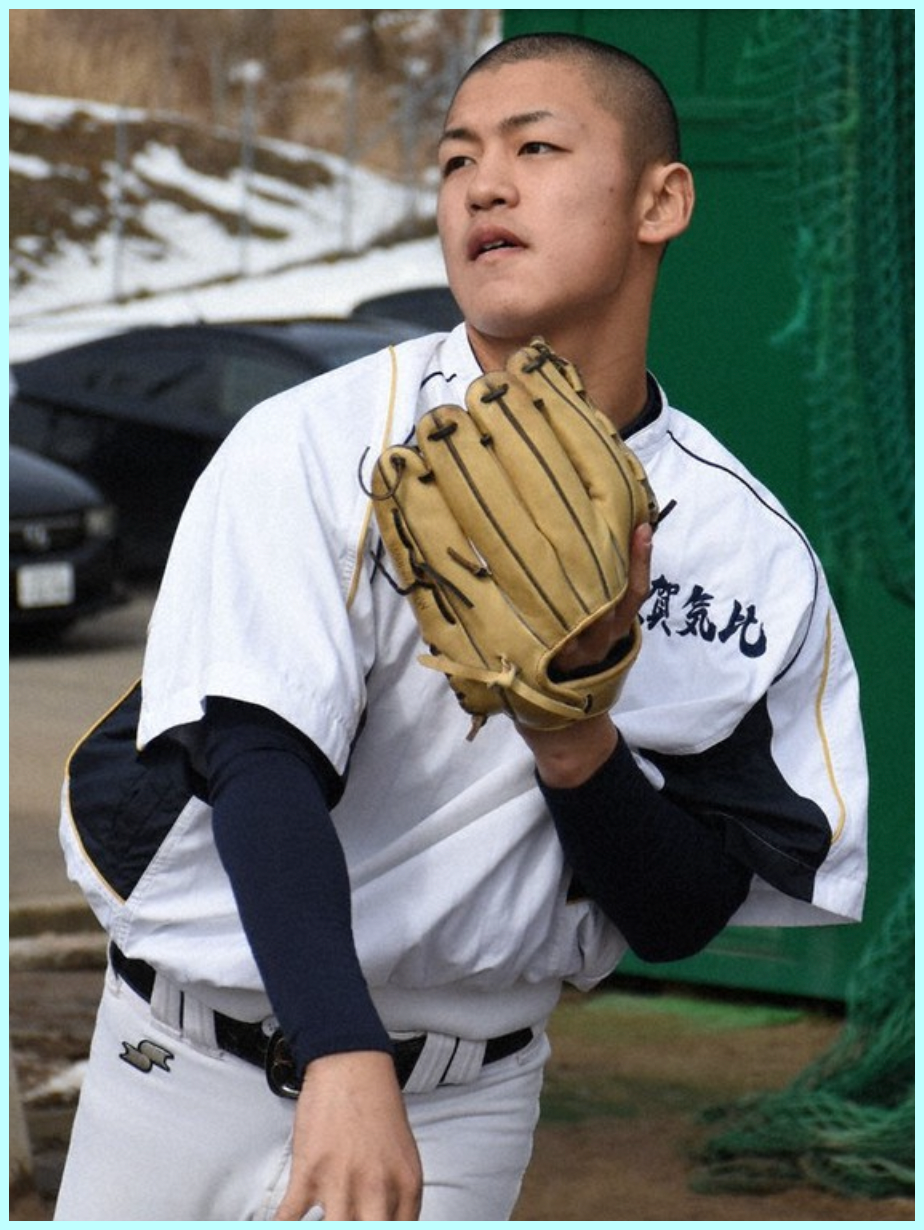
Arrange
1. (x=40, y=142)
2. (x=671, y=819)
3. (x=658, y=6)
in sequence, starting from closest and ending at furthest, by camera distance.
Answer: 1. (x=671, y=819)
2. (x=658, y=6)
3. (x=40, y=142)

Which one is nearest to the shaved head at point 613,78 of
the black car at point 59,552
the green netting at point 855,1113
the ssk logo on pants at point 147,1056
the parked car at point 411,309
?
the ssk logo on pants at point 147,1056

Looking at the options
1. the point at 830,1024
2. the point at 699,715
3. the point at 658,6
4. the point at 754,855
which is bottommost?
the point at 830,1024

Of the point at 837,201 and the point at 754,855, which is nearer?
the point at 754,855

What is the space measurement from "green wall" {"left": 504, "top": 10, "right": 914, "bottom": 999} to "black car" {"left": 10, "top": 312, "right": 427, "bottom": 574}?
3.06 meters

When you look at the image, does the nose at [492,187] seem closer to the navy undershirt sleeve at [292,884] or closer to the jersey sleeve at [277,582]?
the jersey sleeve at [277,582]

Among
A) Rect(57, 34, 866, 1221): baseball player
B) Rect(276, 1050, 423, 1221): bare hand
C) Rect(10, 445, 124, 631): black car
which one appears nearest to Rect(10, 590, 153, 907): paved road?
Rect(10, 445, 124, 631): black car

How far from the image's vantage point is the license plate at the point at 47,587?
7562 mm

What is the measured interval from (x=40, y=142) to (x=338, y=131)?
1.17 meters

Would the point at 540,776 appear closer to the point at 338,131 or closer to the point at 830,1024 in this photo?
the point at 830,1024

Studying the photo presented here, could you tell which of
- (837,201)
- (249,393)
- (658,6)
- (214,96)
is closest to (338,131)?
(214,96)

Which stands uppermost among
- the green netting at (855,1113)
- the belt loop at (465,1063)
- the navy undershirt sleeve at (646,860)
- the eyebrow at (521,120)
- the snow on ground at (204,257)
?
the snow on ground at (204,257)

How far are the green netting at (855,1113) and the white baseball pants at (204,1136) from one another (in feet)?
6.09

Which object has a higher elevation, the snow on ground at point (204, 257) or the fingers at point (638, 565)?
the snow on ground at point (204, 257)

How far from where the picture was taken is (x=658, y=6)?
441 centimetres
